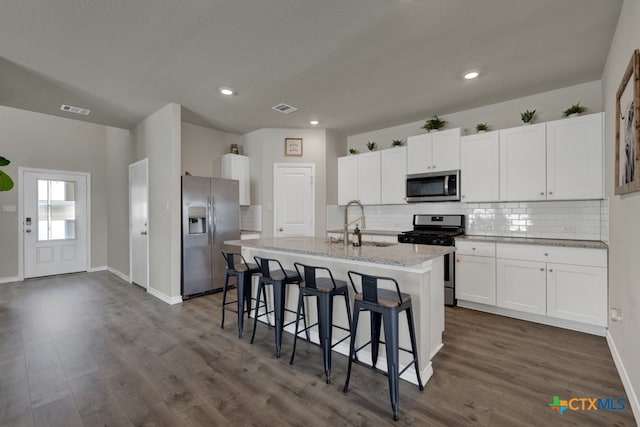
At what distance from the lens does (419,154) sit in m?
4.31

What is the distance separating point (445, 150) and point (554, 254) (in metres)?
1.76

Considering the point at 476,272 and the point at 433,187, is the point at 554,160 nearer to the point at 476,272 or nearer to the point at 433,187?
the point at 433,187

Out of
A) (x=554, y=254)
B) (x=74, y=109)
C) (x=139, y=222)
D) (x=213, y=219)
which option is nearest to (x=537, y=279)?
(x=554, y=254)

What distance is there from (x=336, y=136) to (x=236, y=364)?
13.3 feet

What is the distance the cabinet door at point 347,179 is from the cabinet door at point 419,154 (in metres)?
0.97

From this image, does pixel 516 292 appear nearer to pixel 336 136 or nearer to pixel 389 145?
pixel 389 145

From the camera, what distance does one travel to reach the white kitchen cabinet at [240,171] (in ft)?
16.9

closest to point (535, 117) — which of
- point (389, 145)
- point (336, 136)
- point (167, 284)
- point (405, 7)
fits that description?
point (389, 145)

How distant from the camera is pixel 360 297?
2029 mm

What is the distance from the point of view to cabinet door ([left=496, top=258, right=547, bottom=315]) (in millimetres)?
3137

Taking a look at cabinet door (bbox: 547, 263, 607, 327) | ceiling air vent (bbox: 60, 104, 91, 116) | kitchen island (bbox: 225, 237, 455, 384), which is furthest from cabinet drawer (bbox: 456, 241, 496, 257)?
ceiling air vent (bbox: 60, 104, 91, 116)

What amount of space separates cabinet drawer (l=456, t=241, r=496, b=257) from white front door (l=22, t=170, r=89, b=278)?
678cm

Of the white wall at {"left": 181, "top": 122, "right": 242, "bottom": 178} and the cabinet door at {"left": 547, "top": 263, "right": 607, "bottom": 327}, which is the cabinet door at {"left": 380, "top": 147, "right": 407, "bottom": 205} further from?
the white wall at {"left": 181, "top": 122, "right": 242, "bottom": 178}

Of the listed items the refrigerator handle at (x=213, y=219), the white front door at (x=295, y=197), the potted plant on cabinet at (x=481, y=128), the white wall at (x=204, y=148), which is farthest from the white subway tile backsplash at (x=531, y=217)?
the white wall at (x=204, y=148)
